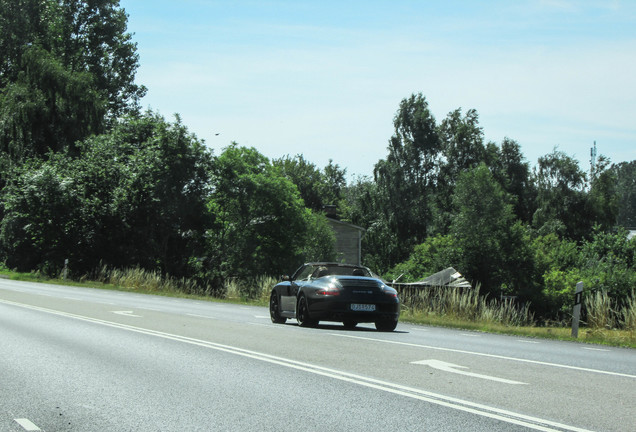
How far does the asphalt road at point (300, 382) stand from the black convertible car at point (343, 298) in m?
1.15

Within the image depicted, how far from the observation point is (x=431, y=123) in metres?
73.2

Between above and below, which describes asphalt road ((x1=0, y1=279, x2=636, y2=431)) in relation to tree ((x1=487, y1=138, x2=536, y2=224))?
below

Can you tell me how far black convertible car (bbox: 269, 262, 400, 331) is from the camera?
15766 mm

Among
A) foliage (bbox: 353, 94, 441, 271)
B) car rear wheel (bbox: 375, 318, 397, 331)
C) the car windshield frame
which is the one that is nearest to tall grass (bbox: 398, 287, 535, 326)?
car rear wheel (bbox: 375, 318, 397, 331)

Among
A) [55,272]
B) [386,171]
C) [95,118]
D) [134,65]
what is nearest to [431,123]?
[386,171]

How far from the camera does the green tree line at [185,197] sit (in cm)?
4647

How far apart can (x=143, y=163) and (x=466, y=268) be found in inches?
973

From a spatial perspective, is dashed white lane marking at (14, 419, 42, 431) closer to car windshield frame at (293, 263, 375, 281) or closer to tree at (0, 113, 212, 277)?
car windshield frame at (293, 263, 375, 281)

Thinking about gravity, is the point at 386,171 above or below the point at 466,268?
above

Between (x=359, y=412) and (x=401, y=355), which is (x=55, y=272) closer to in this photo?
(x=401, y=355)

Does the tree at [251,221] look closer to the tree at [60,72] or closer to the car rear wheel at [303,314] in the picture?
the tree at [60,72]

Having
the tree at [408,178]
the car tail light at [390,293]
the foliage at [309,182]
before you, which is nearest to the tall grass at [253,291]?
the car tail light at [390,293]

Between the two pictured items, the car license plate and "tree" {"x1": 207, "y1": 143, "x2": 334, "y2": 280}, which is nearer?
the car license plate

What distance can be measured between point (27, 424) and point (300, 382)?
10.1 ft
